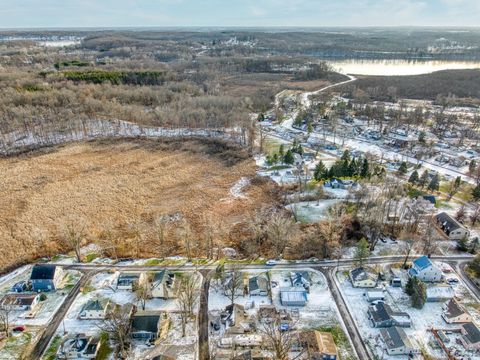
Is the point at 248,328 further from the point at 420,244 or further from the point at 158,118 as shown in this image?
the point at 158,118

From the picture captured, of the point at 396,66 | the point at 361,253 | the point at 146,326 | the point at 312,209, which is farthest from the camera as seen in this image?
the point at 396,66

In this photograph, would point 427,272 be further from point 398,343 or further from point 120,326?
point 120,326

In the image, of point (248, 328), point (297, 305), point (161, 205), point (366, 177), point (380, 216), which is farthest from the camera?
point (366, 177)

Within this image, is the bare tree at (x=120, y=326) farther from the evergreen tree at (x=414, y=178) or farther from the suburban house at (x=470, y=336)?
the evergreen tree at (x=414, y=178)

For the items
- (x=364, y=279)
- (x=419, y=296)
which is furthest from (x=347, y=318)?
(x=419, y=296)

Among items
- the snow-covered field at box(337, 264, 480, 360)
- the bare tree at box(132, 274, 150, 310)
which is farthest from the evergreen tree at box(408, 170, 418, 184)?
the bare tree at box(132, 274, 150, 310)

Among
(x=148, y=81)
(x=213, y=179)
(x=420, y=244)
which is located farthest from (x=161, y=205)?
(x=148, y=81)

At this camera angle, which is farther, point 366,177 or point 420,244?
point 366,177
